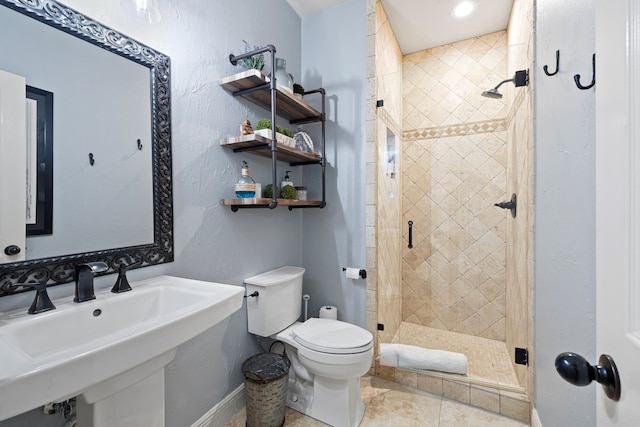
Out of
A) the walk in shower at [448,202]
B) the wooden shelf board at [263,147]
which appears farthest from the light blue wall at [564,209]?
the wooden shelf board at [263,147]

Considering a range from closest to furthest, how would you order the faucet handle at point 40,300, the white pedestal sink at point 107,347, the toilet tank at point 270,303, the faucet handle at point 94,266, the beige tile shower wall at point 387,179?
the white pedestal sink at point 107,347 → the faucet handle at point 40,300 → the faucet handle at point 94,266 → the toilet tank at point 270,303 → the beige tile shower wall at point 387,179

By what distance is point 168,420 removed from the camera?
1.28m

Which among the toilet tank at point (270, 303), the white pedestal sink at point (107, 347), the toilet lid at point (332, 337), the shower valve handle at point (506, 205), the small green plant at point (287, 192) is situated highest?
the small green plant at point (287, 192)

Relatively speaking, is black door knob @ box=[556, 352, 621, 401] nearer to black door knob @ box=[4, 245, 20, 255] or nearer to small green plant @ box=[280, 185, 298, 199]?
black door knob @ box=[4, 245, 20, 255]

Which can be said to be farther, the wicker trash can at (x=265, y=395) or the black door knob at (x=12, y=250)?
the wicker trash can at (x=265, y=395)

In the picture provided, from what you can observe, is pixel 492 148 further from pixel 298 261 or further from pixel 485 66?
pixel 298 261

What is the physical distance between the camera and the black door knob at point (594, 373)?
0.45m

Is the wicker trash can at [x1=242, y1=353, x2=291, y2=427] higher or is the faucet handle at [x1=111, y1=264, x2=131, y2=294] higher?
the faucet handle at [x1=111, y1=264, x2=131, y2=294]

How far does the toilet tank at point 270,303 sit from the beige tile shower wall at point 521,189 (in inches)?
53.0

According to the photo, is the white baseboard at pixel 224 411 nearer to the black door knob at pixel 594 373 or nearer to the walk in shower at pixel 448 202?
the walk in shower at pixel 448 202

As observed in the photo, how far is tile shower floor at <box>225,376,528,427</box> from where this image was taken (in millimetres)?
1580

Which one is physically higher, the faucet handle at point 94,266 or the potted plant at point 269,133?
the potted plant at point 269,133

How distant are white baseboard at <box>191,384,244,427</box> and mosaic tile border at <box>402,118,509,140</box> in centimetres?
229

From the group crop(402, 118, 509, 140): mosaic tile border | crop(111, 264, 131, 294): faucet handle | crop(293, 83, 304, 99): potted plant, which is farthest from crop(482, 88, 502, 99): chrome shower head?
crop(111, 264, 131, 294): faucet handle
